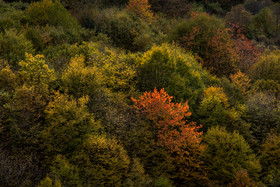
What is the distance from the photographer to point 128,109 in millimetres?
29188

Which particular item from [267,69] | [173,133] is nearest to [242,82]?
[267,69]

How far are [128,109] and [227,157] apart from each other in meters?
12.2

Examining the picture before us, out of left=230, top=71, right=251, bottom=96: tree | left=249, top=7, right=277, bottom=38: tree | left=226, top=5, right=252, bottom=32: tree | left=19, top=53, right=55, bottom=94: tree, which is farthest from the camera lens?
left=226, top=5, right=252, bottom=32: tree

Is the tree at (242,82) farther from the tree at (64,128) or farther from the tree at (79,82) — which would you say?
the tree at (64,128)

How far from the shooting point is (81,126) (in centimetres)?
2348

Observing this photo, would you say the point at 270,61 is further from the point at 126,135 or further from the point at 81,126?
the point at 81,126

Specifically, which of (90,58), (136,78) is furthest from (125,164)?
(90,58)

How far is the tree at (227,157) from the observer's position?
85.8 ft

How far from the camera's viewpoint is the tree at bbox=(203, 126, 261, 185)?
26.1 metres

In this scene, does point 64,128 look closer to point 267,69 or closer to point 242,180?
point 242,180

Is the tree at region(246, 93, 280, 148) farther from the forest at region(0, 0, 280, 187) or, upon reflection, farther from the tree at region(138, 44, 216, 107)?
the tree at region(138, 44, 216, 107)

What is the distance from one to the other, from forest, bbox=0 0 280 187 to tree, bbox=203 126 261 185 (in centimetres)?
11

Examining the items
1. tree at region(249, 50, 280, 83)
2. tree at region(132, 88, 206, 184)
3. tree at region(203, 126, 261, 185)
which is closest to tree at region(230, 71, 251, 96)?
tree at region(249, 50, 280, 83)

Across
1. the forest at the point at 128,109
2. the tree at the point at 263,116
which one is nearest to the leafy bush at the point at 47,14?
the forest at the point at 128,109
